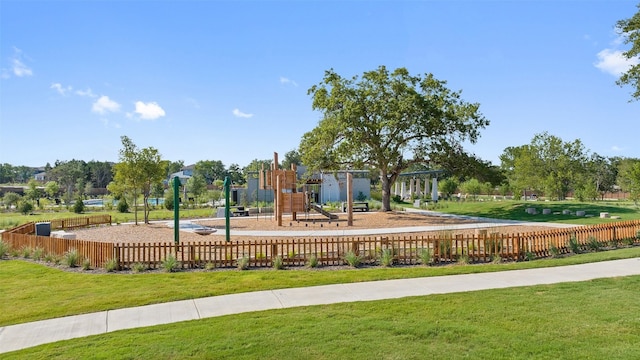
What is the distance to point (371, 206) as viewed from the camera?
43.8 meters

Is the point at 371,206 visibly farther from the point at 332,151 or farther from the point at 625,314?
the point at 625,314

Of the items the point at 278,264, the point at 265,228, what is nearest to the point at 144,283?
the point at 278,264

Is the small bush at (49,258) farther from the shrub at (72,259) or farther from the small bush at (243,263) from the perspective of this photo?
the small bush at (243,263)

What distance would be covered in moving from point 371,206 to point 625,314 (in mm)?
35967

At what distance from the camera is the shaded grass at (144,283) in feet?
→ 31.4

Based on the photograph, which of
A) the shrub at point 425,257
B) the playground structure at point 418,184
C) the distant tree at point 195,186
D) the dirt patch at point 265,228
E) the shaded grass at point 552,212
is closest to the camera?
the shrub at point 425,257

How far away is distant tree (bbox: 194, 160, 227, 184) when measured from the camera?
125312 millimetres

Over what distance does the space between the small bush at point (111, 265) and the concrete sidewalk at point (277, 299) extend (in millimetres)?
4781

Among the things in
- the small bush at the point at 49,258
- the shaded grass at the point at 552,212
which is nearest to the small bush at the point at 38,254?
the small bush at the point at 49,258

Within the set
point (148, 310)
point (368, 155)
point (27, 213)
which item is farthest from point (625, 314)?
point (27, 213)

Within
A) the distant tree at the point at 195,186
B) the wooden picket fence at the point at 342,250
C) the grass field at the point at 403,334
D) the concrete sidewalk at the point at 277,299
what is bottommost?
the concrete sidewalk at the point at 277,299

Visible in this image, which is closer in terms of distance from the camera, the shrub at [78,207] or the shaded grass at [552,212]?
the shaded grass at [552,212]

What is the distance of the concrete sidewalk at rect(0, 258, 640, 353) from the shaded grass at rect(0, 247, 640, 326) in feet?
1.57

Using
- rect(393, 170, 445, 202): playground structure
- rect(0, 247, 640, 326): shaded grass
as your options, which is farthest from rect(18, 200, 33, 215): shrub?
rect(393, 170, 445, 202): playground structure
